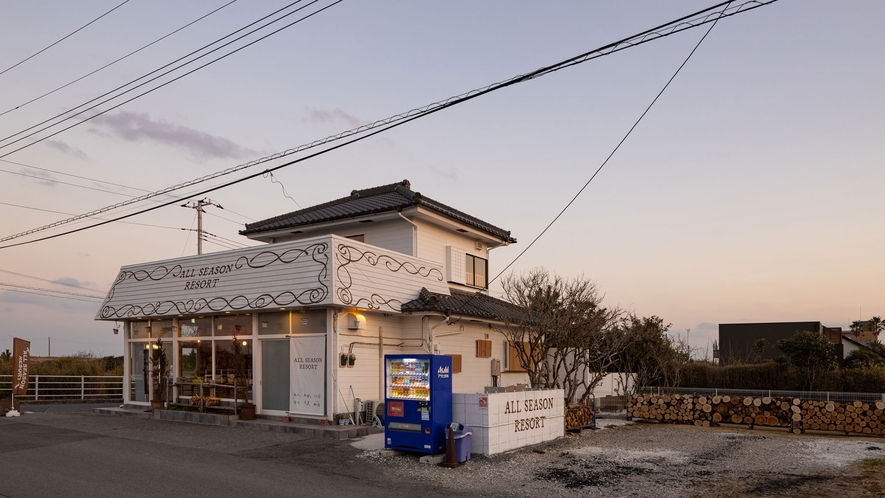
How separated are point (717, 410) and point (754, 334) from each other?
23.4 m

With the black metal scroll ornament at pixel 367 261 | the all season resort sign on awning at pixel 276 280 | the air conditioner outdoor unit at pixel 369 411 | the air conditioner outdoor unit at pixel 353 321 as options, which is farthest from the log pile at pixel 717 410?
the air conditioner outdoor unit at pixel 353 321

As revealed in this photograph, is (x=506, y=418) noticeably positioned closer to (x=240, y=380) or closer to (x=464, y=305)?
(x=464, y=305)

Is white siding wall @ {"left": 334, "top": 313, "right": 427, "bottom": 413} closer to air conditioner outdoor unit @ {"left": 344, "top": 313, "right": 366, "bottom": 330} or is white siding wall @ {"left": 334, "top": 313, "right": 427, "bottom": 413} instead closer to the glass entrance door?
air conditioner outdoor unit @ {"left": 344, "top": 313, "right": 366, "bottom": 330}

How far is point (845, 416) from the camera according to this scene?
17859 mm

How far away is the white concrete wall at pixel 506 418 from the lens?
13.0 metres

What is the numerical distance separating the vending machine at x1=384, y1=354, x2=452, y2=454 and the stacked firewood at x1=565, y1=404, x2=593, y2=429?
17.9 ft

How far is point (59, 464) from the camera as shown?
11.6 meters

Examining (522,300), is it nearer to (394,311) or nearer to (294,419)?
(394,311)

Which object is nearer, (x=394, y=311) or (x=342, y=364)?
(x=342, y=364)

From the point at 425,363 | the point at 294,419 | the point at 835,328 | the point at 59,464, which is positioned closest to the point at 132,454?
the point at 59,464

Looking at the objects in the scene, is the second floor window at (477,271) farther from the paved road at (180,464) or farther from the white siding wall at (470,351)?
the paved road at (180,464)

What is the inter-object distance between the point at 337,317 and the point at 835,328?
35896 millimetres

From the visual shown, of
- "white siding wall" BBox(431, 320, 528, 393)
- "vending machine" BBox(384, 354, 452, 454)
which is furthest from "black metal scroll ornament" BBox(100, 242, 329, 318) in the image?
"white siding wall" BBox(431, 320, 528, 393)

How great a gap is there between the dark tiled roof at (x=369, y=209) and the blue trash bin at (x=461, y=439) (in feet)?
29.8
